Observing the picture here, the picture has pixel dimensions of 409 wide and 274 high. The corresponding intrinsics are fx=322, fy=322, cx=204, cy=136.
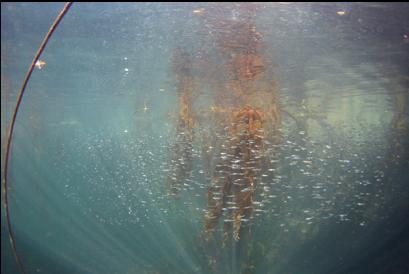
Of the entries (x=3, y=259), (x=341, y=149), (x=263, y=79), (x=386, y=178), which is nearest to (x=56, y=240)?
(x=3, y=259)

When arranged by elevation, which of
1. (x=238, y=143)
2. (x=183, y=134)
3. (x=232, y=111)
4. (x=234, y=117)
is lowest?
(x=232, y=111)

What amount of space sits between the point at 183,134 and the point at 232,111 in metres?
4.68

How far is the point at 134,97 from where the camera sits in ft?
65.0

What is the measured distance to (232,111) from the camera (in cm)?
1770


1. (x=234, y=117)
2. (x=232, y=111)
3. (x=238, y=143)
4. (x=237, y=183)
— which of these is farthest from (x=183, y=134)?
(x=237, y=183)

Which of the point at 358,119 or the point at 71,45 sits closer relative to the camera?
the point at 71,45

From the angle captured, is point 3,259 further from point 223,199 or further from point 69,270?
point 223,199

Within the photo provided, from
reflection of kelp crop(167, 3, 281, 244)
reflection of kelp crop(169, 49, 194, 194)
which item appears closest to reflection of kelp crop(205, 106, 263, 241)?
reflection of kelp crop(167, 3, 281, 244)

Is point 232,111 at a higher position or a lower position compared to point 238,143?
lower

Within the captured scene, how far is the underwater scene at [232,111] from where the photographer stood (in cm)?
920

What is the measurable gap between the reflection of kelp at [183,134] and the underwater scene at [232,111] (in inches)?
2.2

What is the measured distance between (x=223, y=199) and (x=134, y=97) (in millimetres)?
12763

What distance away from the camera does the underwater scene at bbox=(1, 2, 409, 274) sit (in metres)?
9.20

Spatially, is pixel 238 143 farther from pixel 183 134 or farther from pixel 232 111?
pixel 232 111
